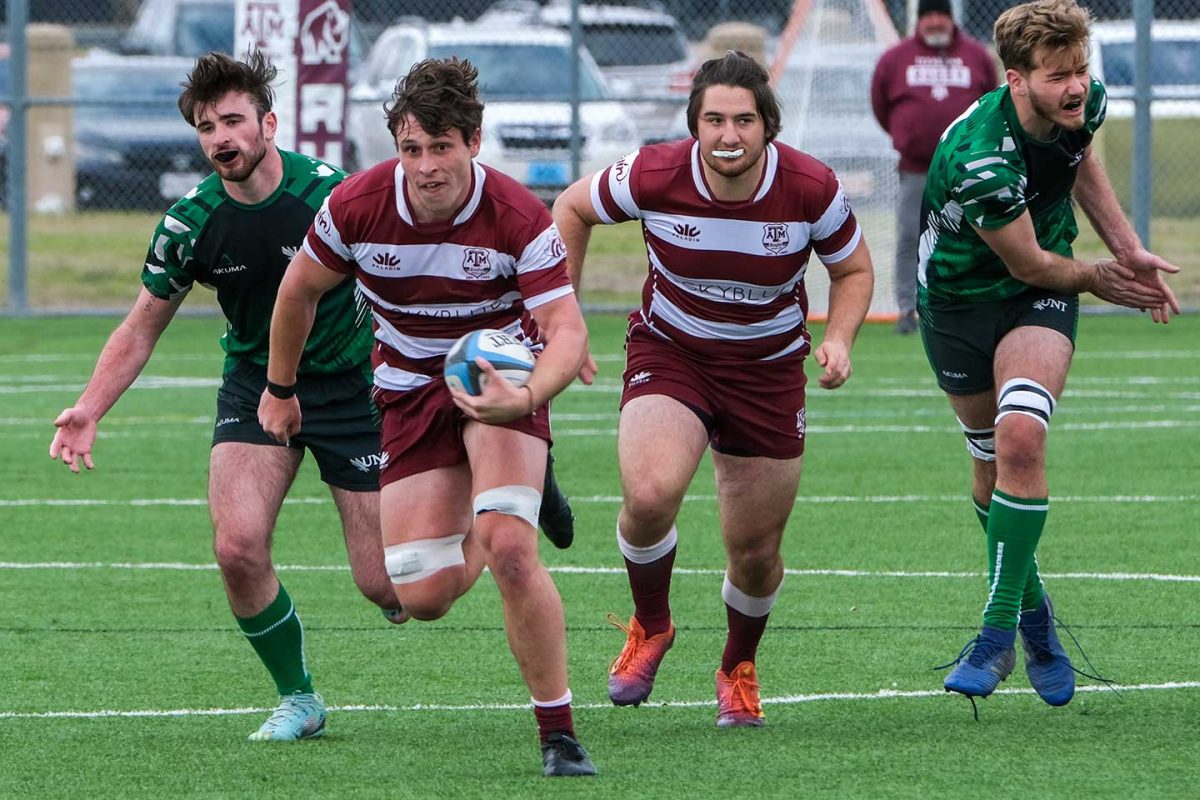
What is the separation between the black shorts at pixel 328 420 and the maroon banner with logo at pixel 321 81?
375 inches

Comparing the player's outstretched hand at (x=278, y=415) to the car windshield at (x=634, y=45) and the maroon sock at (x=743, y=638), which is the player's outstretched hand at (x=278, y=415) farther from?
the car windshield at (x=634, y=45)

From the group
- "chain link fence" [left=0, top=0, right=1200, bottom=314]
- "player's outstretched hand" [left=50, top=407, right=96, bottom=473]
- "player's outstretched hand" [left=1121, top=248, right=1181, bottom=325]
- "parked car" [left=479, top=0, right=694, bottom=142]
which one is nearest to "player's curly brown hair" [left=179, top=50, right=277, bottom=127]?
"player's outstretched hand" [left=50, top=407, right=96, bottom=473]

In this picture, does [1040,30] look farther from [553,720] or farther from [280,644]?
[280,644]

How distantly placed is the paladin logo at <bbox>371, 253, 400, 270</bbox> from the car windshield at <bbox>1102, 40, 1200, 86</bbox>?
1605 cm

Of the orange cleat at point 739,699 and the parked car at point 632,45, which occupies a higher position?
the parked car at point 632,45

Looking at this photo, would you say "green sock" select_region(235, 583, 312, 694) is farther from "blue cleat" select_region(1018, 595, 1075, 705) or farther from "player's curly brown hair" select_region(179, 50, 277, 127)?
"blue cleat" select_region(1018, 595, 1075, 705)

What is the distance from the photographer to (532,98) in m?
17.7

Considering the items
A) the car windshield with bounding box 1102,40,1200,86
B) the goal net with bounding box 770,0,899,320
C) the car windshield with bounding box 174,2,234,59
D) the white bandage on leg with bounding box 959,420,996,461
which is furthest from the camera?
the car windshield with bounding box 174,2,234,59

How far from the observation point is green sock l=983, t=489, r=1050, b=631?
6.21 m

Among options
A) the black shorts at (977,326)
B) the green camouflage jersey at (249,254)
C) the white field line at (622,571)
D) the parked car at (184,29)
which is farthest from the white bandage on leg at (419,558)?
the parked car at (184,29)

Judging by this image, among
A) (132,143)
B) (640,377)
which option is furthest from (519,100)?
(640,377)

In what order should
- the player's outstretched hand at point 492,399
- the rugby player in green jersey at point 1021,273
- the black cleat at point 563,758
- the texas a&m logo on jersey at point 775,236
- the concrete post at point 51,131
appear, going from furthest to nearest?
the concrete post at point 51,131, the texas a&m logo on jersey at point 775,236, the rugby player in green jersey at point 1021,273, the black cleat at point 563,758, the player's outstretched hand at point 492,399

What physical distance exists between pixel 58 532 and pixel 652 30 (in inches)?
533

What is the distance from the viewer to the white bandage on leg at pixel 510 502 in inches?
217
